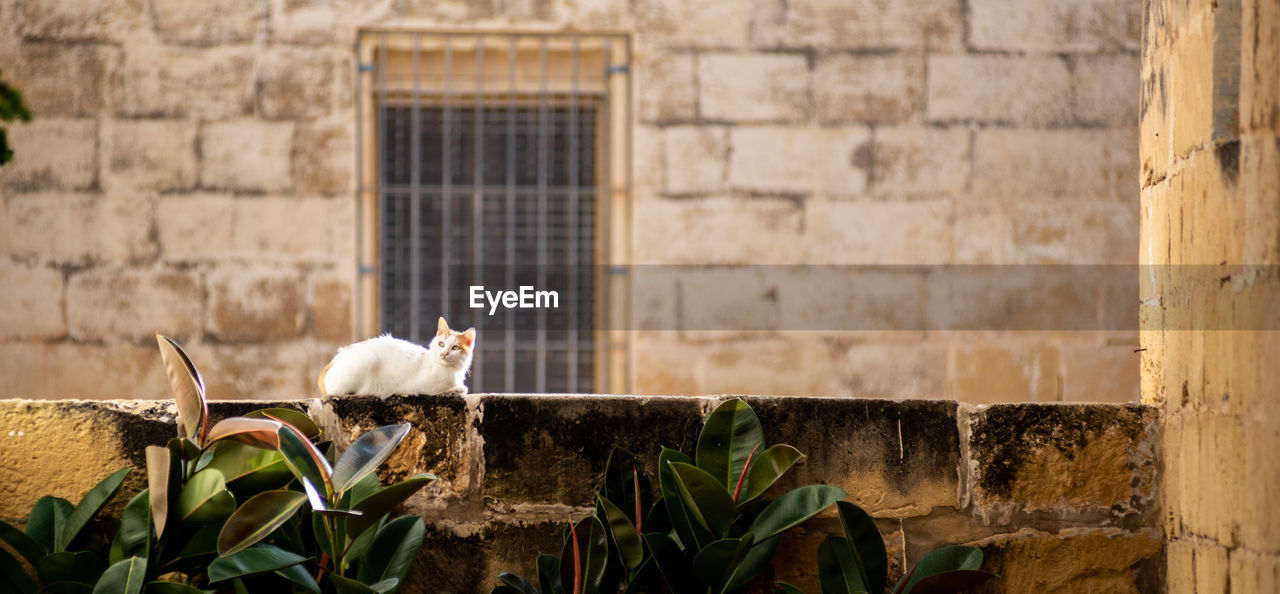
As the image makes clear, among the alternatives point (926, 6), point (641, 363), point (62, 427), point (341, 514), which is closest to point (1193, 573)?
point (341, 514)

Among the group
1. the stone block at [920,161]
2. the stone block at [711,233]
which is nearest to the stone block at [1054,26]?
the stone block at [920,161]

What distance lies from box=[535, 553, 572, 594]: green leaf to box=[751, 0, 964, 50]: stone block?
2.56 m

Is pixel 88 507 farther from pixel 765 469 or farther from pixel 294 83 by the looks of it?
pixel 294 83

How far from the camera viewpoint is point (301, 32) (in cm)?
383

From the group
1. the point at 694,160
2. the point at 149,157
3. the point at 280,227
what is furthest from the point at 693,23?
the point at 149,157

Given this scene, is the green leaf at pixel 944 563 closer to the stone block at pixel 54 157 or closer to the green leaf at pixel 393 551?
the green leaf at pixel 393 551

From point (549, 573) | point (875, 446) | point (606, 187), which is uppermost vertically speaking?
point (606, 187)

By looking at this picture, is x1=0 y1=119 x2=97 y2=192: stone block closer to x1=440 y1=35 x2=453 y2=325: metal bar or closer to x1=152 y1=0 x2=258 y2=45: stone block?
x1=152 y1=0 x2=258 y2=45: stone block

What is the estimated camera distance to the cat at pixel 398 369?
196cm

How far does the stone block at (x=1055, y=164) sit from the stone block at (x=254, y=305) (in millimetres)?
2579

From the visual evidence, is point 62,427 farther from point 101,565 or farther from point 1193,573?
point 1193,573

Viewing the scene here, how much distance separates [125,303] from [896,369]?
2.85m

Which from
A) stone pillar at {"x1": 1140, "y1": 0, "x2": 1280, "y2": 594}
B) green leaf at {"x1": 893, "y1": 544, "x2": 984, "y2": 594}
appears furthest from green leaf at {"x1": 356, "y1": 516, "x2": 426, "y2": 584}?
stone pillar at {"x1": 1140, "y1": 0, "x2": 1280, "y2": 594}

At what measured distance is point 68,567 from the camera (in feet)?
5.63
